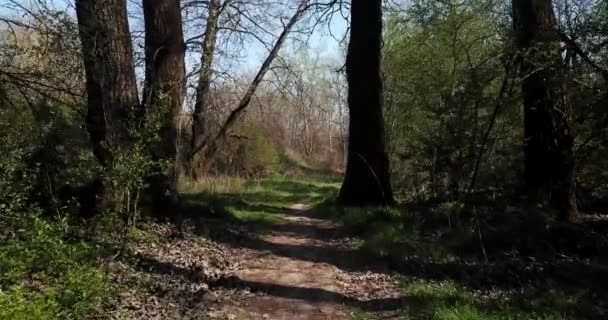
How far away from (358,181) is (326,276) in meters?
6.05

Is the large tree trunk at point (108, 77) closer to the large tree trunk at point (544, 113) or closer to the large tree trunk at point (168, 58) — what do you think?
the large tree trunk at point (168, 58)

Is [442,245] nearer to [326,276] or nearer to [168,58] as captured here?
[326,276]

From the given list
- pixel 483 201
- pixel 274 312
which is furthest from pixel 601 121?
pixel 274 312

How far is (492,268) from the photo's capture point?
7.61 meters

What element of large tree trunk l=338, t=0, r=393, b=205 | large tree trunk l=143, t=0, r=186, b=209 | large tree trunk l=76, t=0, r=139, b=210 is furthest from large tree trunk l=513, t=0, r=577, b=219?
large tree trunk l=76, t=0, r=139, b=210

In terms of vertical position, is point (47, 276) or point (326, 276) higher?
point (47, 276)

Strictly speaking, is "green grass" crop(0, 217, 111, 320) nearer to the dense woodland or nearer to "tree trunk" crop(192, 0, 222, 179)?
the dense woodland

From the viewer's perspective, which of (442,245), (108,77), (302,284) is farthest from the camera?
(442,245)

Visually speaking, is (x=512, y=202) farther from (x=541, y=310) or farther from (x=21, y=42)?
(x=21, y=42)

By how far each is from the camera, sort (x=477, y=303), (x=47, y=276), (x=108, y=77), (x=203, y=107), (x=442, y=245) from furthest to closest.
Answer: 1. (x=203, y=107)
2. (x=442, y=245)
3. (x=108, y=77)
4. (x=477, y=303)
5. (x=47, y=276)

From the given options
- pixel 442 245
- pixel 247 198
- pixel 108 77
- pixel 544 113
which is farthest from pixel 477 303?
pixel 247 198

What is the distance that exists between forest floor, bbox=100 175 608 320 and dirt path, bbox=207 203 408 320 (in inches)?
0.5

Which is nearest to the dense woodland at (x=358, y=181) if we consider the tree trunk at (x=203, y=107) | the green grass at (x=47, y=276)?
the green grass at (x=47, y=276)

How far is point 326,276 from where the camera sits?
7340 millimetres
